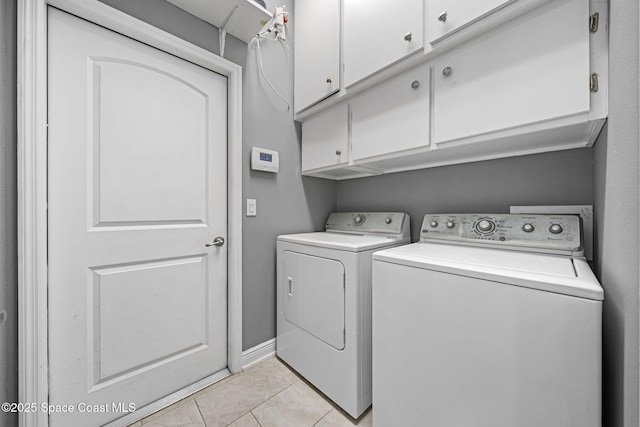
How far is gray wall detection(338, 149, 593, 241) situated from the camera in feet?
3.76

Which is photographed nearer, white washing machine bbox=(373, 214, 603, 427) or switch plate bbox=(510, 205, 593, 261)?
white washing machine bbox=(373, 214, 603, 427)

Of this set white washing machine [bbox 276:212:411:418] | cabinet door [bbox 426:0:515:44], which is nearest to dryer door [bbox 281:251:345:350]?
white washing machine [bbox 276:212:411:418]

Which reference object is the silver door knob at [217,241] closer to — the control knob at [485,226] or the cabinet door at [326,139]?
the cabinet door at [326,139]

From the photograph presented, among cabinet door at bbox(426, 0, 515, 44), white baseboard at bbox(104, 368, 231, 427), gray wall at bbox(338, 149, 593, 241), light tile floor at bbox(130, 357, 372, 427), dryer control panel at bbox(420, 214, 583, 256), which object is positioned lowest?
light tile floor at bbox(130, 357, 372, 427)

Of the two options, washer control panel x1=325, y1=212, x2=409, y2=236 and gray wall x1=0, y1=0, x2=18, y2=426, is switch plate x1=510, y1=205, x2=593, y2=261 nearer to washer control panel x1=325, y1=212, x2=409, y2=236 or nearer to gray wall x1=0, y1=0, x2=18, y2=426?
washer control panel x1=325, y1=212, x2=409, y2=236

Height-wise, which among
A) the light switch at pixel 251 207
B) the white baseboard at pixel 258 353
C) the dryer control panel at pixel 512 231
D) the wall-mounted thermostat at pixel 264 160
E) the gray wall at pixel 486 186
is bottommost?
the white baseboard at pixel 258 353

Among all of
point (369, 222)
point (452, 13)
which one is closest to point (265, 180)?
point (369, 222)

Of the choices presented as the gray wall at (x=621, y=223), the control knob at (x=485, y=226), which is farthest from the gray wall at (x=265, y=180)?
the gray wall at (x=621, y=223)

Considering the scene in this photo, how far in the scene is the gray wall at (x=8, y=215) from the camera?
0.95m

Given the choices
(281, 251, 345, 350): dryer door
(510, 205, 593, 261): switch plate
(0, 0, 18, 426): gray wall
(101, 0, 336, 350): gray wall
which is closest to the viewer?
(0, 0, 18, 426): gray wall

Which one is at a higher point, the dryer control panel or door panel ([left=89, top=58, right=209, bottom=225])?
door panel ([left=89, top=58, right=209, bottom=225])

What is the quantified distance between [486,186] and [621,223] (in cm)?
81

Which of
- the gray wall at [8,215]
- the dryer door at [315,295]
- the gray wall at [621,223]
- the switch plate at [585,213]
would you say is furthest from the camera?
the dryer door at [315,295]

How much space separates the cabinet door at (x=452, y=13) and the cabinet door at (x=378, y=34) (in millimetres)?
49
